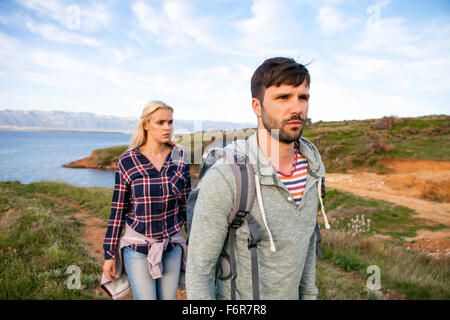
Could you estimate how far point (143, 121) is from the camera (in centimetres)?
275

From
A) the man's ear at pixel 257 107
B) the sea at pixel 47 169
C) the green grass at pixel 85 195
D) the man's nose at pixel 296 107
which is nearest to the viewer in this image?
the man's nose at pixel 296 107

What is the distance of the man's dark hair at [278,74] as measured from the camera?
1484 millimetres

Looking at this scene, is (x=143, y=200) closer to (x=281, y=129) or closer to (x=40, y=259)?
(x=281, y=129)

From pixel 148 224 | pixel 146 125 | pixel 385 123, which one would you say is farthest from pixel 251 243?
pixel 385 123

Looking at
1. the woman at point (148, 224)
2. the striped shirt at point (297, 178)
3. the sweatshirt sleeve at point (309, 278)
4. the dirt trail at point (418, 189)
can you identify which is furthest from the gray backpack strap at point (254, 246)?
the dirt trail at point (418, 189)

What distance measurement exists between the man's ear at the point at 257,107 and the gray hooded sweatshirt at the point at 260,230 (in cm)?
16

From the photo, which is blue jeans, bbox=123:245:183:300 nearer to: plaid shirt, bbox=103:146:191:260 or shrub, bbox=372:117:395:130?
plaid shirt, bbox=103:146:191:260

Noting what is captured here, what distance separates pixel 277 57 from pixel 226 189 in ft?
3.04

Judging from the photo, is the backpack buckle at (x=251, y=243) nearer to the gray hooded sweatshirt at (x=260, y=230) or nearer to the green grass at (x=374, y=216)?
the gray hooded sweatshirt at (x=260, y=230)

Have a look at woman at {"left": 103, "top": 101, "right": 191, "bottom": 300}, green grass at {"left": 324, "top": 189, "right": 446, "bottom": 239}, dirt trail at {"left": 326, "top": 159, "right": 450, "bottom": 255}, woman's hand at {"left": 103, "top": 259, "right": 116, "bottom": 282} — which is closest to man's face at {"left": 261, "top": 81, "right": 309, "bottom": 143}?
Answer: woman at {"left": 103, "top": 101, "right": 191, "bottom": 300}

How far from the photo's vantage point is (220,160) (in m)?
1.40

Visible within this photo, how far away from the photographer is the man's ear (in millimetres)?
1581

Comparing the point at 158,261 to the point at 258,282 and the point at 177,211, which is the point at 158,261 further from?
the point at 258,282
